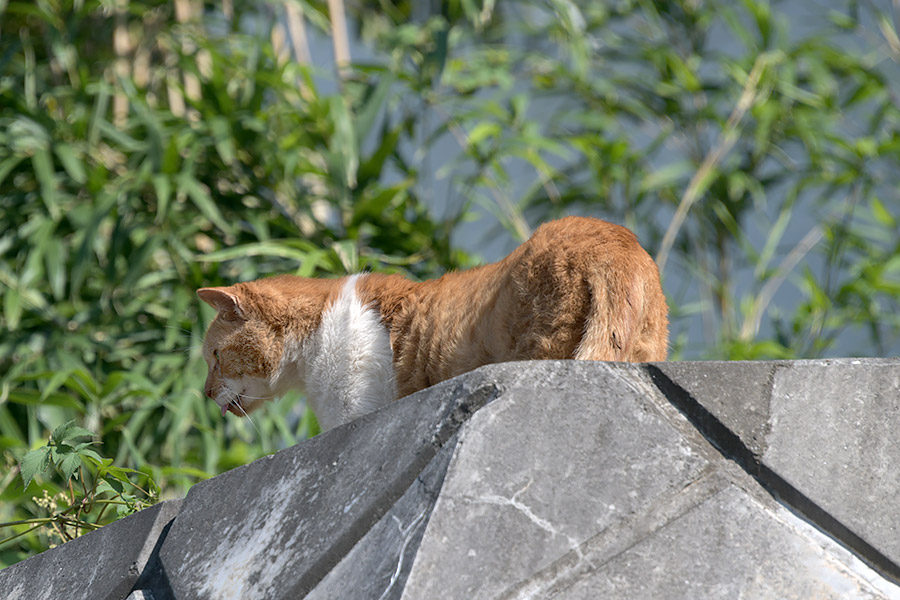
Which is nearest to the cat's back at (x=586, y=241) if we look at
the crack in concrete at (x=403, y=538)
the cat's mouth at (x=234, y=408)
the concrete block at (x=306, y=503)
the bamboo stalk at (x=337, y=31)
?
the concrete block at (x=306, y=503)

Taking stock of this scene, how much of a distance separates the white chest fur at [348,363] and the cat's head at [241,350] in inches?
4.3

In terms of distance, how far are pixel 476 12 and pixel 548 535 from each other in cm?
234

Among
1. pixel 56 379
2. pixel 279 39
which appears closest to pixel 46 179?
pixel 56 379

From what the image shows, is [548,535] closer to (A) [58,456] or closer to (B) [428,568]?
(B) [428,568]

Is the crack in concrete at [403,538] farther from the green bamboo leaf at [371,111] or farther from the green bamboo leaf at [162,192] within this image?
the green bamboo leaf at [371,111]

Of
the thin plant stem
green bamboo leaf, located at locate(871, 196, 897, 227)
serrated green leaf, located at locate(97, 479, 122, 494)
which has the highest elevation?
serrated green leaf, located at locate(97, 479, 122, 494)

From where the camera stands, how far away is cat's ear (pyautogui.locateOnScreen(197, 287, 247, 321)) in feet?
6.25

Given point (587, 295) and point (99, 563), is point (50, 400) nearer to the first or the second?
point (99, 563)

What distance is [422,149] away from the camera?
10.2 feet

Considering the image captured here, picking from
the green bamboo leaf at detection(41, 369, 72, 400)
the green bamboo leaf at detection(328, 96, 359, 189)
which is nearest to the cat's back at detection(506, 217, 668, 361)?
the green bamboo leaf at detection(41, 369, 72, 400)

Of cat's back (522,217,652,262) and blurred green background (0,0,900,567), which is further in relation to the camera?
blurred green background (0,0,900,567)

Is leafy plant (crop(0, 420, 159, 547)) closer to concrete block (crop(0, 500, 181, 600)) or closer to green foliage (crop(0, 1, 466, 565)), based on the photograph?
concrete block (crop(0, 500, 181, 600))

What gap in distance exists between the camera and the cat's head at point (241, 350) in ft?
6.15

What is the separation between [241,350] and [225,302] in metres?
0.10
